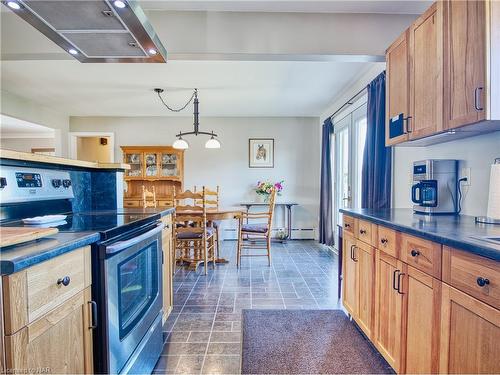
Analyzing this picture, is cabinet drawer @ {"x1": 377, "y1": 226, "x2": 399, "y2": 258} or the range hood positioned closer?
the range hood

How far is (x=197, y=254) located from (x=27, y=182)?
2724mm

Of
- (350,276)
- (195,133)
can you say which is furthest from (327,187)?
(350,276)

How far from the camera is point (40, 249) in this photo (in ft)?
2.69

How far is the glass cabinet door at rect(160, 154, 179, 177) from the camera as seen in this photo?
17.5 feet

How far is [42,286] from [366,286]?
1.77 metres

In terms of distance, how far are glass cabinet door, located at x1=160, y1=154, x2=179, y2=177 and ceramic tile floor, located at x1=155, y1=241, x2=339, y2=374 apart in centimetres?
194

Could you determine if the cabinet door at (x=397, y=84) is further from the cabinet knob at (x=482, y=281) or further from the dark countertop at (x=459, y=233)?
the cabinet knob at (x=482, y=281)

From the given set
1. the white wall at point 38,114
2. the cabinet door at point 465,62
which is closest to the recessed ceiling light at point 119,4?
the cabinet door at point 465,62

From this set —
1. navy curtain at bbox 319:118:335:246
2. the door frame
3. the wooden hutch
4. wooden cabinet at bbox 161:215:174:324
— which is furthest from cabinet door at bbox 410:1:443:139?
the door frame

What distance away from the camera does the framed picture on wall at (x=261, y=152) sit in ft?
18.1

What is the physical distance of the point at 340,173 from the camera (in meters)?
4.60

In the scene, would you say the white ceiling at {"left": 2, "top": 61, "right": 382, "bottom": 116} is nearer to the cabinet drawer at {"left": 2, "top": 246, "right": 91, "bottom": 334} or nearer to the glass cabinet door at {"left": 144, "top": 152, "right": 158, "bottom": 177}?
the glass cabinet door at {"left": 144, "top": 152, "right": 158, "bottom": 177}

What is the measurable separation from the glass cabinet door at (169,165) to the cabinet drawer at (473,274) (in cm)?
479

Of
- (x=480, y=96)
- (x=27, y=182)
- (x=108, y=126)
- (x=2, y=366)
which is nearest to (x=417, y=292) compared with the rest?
(x=480, y=96)
